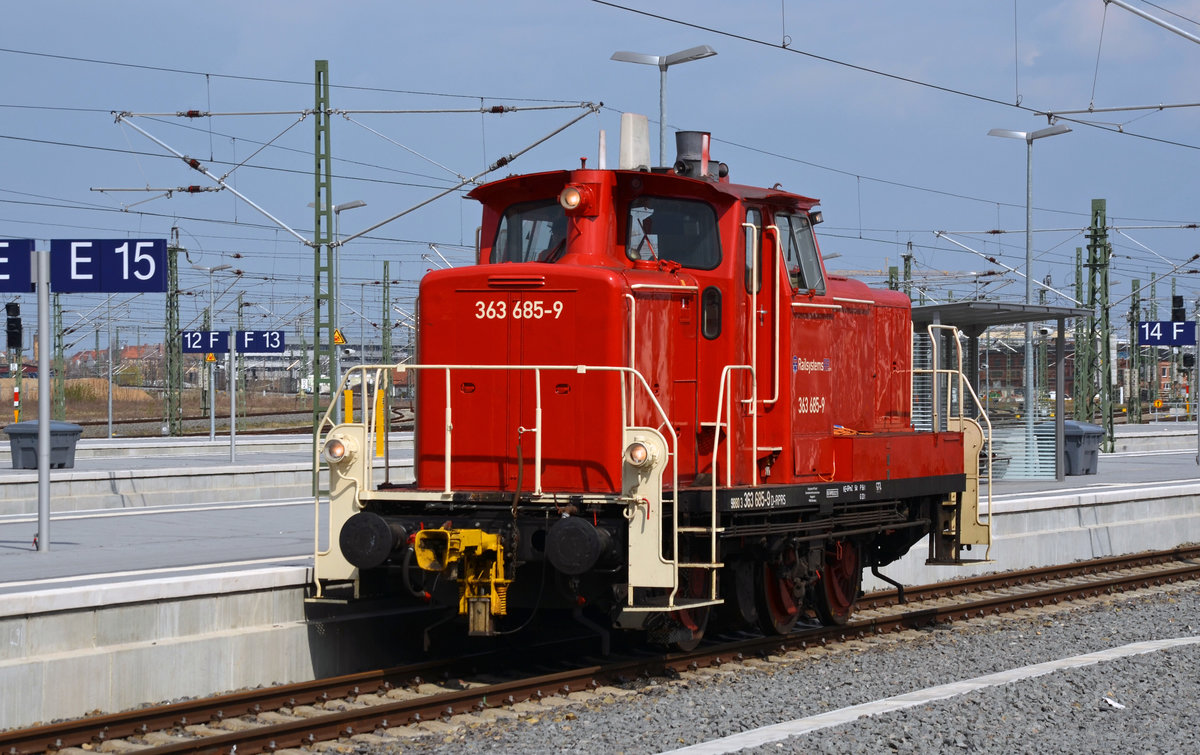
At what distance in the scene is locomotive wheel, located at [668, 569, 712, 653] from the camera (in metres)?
8.89

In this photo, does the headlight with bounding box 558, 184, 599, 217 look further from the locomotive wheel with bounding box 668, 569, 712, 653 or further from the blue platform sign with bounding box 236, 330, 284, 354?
the blue platform sign with bounding box 236, 330, 284, 354

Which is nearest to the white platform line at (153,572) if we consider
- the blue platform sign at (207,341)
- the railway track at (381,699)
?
the railway track at (381,699)

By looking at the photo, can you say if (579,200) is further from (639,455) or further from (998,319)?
(998,319)

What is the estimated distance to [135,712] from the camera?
7.59 meters

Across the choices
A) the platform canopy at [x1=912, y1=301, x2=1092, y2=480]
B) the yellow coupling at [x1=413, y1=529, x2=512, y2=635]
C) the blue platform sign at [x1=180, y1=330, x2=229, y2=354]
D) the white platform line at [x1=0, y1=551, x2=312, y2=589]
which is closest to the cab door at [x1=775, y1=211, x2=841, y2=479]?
the yellow coupling at [x1=413, y1=529, x2=512, y2=635]

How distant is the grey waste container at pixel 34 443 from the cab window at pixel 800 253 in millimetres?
18266

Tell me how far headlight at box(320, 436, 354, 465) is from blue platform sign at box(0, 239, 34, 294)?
214 inches

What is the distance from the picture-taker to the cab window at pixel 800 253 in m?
9.86

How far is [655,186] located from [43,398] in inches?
250

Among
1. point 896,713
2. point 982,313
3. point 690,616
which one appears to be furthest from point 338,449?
point 982,313

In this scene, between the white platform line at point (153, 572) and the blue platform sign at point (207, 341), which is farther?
the blue platform sign at point (207, 341)

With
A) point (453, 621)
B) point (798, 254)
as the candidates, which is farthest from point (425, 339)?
point (798, 254)

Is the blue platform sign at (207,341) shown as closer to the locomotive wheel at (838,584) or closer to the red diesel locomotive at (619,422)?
the red diesel locomotive at (619,422)

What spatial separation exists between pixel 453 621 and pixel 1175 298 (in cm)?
3475
